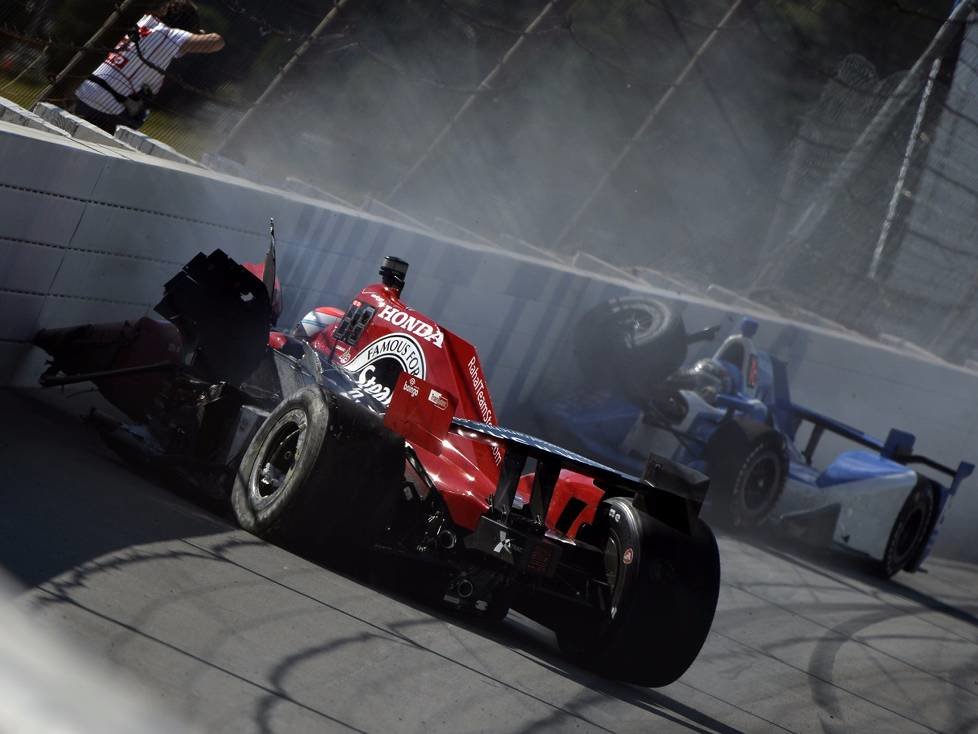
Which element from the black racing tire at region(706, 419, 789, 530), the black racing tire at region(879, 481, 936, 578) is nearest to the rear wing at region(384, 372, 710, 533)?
the black racing tire at region(706, 419, 789, 530)

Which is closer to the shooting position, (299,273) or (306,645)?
(306,645)

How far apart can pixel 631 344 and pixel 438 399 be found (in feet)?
19.4

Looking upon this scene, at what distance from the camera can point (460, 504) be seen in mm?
6359

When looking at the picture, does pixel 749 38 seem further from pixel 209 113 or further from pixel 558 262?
pixel 209 113

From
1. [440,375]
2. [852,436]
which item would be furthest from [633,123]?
[440,375]

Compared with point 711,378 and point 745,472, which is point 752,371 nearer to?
point 711,378

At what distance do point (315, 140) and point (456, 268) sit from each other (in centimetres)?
175

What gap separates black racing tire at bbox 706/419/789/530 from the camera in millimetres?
11406

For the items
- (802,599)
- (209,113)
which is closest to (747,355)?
(802,599)

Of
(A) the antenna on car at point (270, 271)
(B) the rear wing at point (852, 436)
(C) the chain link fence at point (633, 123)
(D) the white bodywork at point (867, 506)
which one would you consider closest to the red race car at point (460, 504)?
(A) the antenna on car at point (270, 271)

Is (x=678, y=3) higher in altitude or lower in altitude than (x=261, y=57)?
higher

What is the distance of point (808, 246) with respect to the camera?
56.2ft

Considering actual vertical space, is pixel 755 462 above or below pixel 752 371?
below

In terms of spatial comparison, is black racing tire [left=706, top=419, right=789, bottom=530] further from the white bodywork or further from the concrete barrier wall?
the concrete barrier wall
